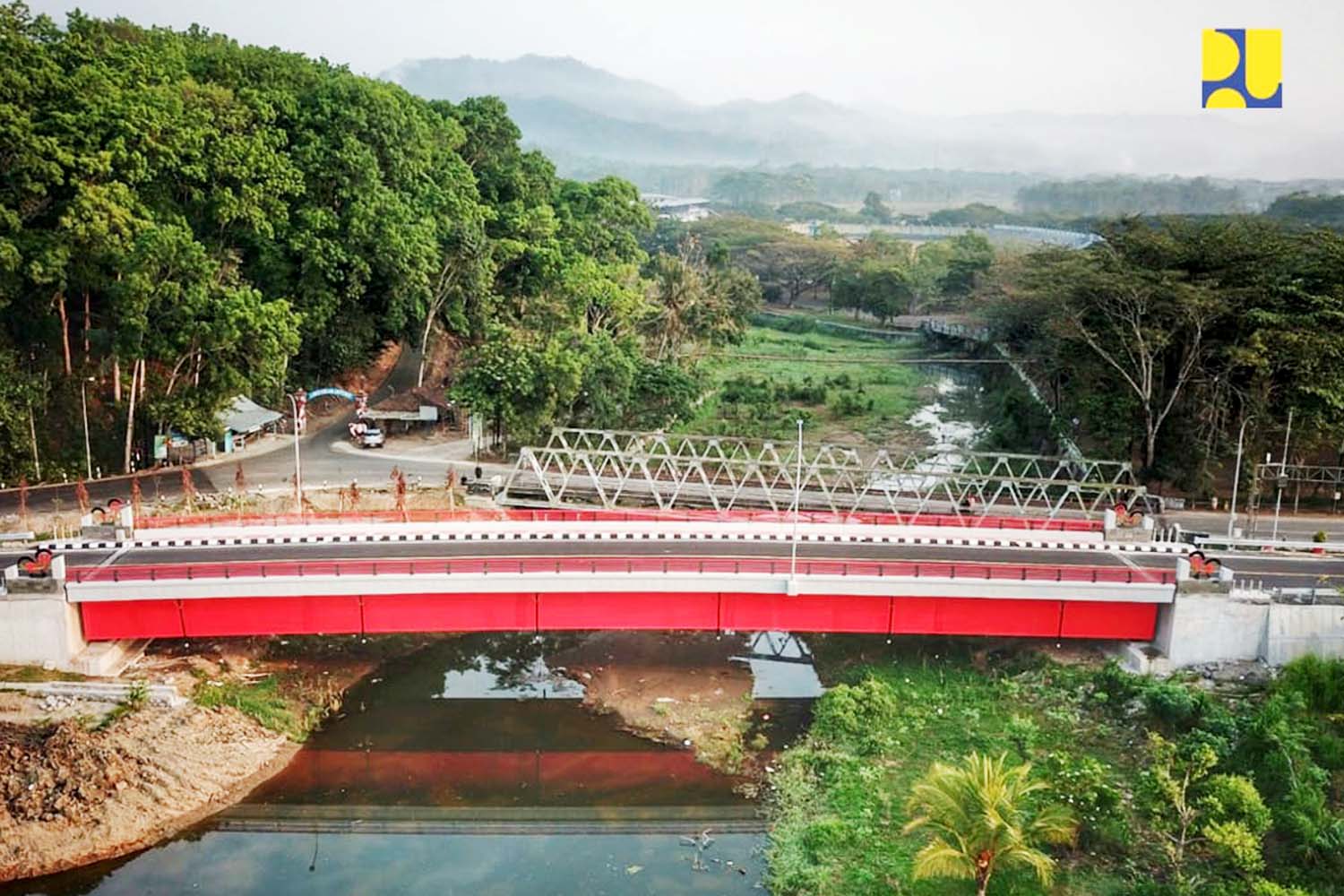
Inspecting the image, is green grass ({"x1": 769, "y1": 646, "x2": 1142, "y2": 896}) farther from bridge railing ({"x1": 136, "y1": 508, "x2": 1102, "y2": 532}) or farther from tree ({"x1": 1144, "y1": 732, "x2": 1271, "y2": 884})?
bridge railing ({"x1": 136, "y1": 508, "x2": 1102, "y2": 532})

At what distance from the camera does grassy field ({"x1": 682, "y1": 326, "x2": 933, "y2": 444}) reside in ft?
230

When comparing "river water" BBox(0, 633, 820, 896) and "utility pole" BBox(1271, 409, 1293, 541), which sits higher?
"utility pole" BBox(1271, 409, 1293, 541)

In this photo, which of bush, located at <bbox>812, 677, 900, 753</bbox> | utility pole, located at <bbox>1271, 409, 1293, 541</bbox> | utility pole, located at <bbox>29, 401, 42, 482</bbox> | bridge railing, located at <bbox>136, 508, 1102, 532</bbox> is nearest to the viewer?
bush, located at <bbox>812, 677, 900, 753</bbox>

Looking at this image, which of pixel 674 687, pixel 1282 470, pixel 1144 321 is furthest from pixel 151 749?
pixel 1282 470

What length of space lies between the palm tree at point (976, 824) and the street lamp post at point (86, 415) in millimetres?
38713

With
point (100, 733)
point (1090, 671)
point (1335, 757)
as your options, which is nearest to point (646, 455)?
point (1090, 671)

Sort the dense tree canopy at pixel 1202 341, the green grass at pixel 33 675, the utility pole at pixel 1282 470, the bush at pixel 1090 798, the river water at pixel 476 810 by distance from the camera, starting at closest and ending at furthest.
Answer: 1. the bush at pixel 1090 798
2. the river water at pixel 476 810
3. the green grass at pixel 33 675
4. the utility pole at pixel 1282 470
5. the dense tree canopy at pixel 1202 341

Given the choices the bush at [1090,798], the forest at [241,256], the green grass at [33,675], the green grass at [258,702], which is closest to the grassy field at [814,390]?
the forest at [241,256]

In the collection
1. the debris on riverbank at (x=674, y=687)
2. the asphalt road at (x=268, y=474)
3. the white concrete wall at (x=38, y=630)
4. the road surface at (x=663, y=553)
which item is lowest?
the debris on riverbank at (x=674, y=687)

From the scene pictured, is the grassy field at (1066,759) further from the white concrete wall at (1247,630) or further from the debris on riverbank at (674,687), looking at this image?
the debris on riverbank at (674,687)

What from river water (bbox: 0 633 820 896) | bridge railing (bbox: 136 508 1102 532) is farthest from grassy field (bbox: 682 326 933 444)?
river water (bbox: 0 633 820 896)

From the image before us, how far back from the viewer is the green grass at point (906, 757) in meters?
25.9

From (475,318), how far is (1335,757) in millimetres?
47881

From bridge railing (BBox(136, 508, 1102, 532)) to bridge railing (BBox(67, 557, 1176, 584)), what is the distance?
Answer: 13.9 ft
